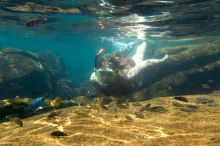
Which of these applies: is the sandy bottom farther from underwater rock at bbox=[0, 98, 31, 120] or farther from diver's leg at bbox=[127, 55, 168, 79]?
diver's leg at bbox=[127, 55, 168, 79]

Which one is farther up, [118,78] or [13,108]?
[13,108]

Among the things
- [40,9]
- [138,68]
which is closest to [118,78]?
[138,68]

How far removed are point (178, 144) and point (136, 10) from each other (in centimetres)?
1577

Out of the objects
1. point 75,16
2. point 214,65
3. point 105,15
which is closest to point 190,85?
point 214,65

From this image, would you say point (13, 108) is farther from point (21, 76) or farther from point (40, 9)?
Answer: point (40, 9)

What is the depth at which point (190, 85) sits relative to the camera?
1586 cm

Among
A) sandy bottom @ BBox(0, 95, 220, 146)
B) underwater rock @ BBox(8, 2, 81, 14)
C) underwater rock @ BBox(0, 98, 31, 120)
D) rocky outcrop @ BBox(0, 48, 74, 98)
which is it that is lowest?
rocky outcrop @ BBox(0, 48, 74, 98)

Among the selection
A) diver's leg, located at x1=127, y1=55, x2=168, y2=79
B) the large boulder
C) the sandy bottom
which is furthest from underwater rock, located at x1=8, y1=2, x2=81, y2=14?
the sandy bottom

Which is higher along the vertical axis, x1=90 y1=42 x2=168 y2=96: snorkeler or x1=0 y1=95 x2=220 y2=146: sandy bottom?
x1=0 y1=95 x2=220 y2=146: sandy bottom

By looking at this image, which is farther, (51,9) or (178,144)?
(51,9)

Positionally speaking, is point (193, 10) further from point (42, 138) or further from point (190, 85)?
point (42, 138)

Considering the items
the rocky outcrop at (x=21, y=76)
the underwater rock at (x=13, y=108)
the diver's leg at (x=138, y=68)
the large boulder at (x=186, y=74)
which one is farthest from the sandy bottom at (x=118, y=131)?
the rocky outcrop at (x=21, y=76)

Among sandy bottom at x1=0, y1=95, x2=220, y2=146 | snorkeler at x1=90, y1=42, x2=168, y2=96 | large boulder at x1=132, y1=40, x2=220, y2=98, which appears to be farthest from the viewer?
large boulder at x1=132, y1=40, x2=220, y2=98

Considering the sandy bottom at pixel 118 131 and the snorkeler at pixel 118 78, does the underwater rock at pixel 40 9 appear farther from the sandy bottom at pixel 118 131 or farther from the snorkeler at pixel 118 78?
the sandy bottom at pixel 118 131
